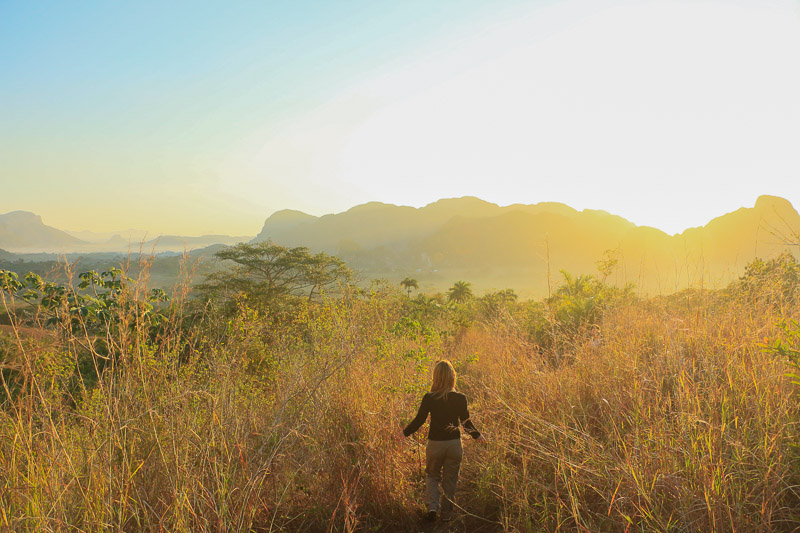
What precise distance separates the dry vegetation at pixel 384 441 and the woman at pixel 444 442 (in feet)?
0.71

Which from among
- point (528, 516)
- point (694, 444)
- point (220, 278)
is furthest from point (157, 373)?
point (220, 278)

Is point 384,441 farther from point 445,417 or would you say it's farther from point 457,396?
point 457,396

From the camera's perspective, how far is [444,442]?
11.9 feet

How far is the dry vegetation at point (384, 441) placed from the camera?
7.45ft

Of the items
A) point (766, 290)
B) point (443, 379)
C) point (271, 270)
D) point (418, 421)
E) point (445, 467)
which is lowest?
point (445, 467)

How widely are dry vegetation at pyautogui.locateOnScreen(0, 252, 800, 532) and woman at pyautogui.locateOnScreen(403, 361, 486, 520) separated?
217 mm

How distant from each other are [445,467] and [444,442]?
9.6 inches

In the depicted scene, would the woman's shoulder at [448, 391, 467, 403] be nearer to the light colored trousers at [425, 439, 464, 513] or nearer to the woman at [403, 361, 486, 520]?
the woman at [403, 361, 486, 520]

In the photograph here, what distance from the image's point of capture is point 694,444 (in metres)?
2.31

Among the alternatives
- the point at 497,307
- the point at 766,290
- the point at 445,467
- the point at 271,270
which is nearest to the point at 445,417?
the point at 445,467

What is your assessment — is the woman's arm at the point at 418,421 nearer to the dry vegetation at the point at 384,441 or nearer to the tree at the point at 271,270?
the dry vegetation at the point at 384,441

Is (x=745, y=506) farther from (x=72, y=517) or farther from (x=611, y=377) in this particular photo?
(x=72, y=517)

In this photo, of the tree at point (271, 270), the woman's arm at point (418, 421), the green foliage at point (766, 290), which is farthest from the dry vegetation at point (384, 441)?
the tree at point (271, 270)

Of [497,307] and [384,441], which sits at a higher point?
[497,307]
